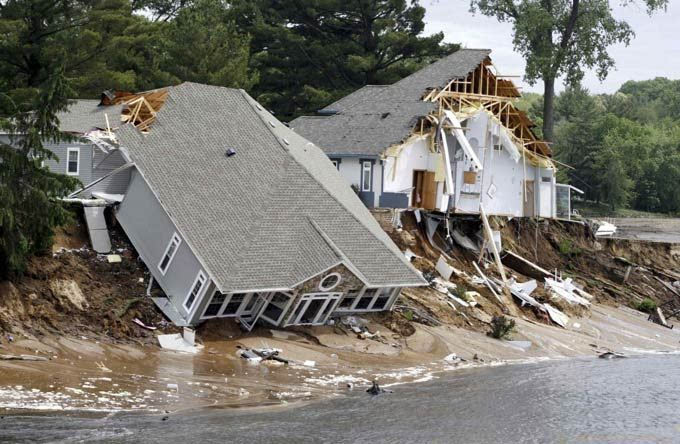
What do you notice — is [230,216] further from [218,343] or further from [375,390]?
[375,390]

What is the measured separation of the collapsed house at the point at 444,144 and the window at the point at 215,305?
1616 cm

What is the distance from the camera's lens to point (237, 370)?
122 ft

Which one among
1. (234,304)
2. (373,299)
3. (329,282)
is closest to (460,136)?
(373,299)

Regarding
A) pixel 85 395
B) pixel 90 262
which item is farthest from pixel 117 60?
pixel 85 395

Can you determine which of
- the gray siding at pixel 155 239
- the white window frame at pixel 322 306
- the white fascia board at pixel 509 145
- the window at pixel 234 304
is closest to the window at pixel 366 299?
the white window frame at pixel 322 306

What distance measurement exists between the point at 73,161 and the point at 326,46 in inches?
1244

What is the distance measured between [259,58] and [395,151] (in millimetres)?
23136

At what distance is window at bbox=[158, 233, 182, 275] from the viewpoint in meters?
40.5

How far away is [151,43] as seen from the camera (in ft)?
222

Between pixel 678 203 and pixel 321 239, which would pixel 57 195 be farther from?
pixel 678 203

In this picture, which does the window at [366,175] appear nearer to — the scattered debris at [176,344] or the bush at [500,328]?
the bush at [500,328]

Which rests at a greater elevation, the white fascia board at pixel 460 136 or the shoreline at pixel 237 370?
the white fascia board at pixel 460 136

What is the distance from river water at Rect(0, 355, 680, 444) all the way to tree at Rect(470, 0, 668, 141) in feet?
104

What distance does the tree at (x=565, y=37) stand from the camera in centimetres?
7169
